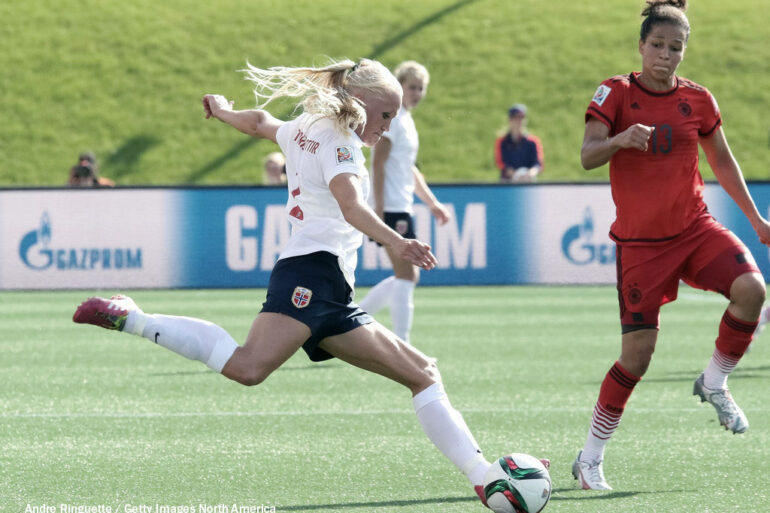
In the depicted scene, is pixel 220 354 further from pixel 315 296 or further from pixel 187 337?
pixel 315 296

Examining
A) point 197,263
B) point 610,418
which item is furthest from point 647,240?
point 197,263

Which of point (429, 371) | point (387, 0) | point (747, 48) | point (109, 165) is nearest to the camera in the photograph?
point (429, 371)

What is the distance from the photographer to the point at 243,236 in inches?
655

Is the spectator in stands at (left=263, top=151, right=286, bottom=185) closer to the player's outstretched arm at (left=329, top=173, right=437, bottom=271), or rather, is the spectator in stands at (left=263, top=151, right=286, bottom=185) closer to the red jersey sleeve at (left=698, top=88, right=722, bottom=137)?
the red jersey sleeve at (left=698, top=88, right=722, bottom=137)

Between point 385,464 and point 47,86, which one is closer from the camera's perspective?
point 385,464

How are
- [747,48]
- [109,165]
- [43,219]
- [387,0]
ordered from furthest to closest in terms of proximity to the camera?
[387,0] < [747,48] < [109,165] < [43,219]

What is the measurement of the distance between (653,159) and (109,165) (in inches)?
947

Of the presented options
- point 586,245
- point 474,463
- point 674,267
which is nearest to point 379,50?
point 586,245

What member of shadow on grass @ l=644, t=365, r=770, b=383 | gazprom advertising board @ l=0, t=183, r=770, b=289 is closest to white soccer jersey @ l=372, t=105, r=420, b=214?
shadow on grass @ l=644, t=365, r=770, b=383

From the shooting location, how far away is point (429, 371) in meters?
4.94

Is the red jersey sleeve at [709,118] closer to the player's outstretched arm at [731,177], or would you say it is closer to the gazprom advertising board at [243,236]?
the player's outstretched arm at [731,177]

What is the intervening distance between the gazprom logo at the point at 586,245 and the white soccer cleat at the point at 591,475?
11591mm

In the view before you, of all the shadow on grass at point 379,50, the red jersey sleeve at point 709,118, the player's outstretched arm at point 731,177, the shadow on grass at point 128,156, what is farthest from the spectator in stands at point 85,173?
the red jersey sleeve at point 709,118

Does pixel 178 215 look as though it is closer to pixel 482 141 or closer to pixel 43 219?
pixel 43 219
